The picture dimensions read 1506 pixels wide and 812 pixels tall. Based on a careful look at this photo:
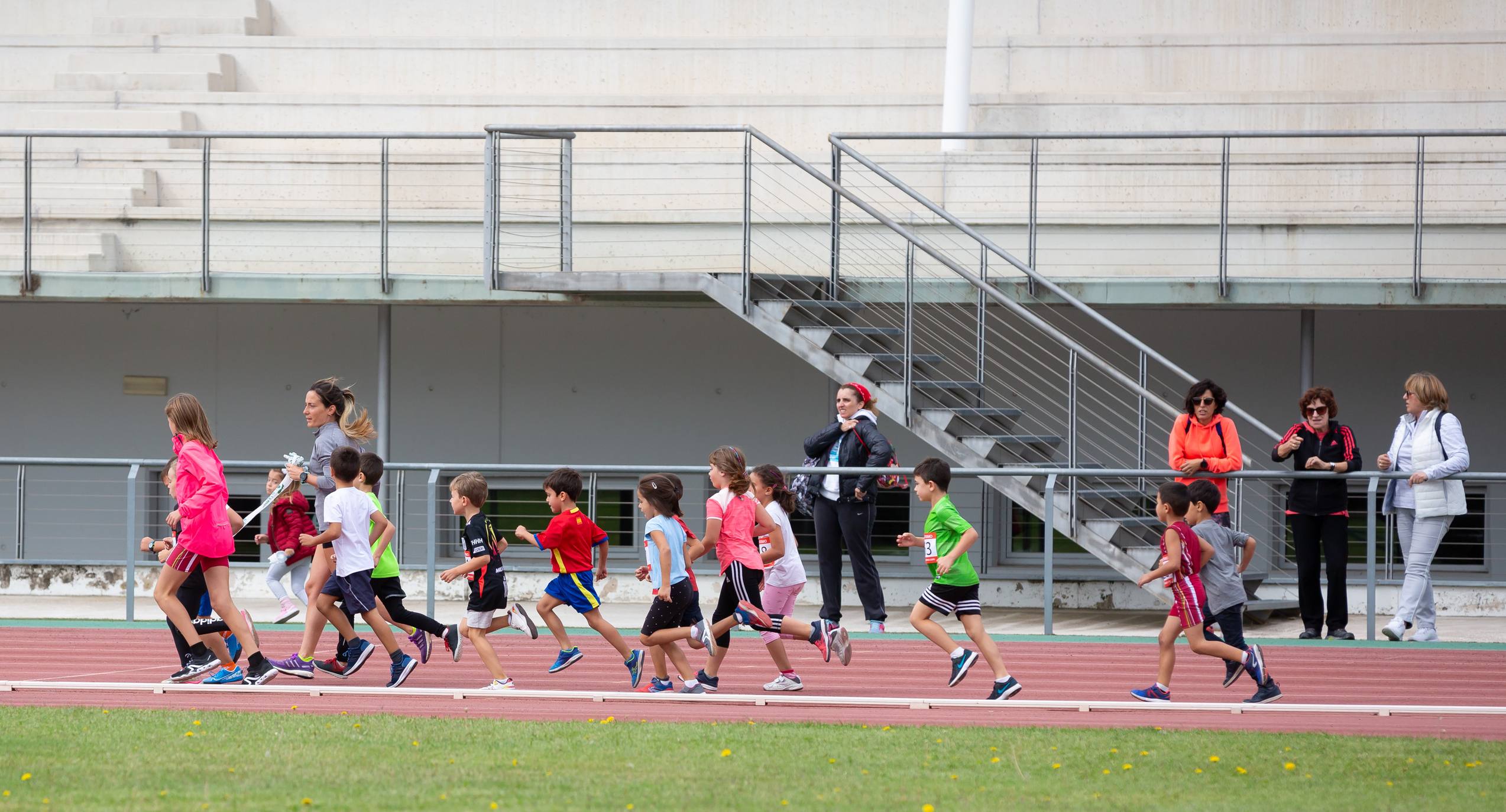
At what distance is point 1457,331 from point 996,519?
446 cm

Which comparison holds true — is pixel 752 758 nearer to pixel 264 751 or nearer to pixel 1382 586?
pixel 264 751

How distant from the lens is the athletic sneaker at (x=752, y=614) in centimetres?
928

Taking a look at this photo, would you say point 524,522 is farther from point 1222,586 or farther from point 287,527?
point 1222,586

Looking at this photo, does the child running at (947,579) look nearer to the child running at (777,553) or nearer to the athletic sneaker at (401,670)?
the child running at (777,553)

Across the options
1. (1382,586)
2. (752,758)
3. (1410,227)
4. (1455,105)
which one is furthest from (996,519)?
(752,758)

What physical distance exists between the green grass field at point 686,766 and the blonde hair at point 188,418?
1.55 metres

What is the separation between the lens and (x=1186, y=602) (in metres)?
9.03

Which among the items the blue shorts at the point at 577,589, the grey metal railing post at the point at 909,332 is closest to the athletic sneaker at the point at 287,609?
the blue shorts at the point at 577,589

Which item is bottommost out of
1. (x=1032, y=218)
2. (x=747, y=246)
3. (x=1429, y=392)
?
(x=1429, y=392)

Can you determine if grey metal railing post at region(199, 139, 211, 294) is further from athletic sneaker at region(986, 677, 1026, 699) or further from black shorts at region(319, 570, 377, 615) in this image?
athletic sneaker at region(986, 677, 1026, 699)

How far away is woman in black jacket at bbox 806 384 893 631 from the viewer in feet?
38.6

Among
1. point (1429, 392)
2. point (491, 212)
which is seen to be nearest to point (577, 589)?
point (491, 212)

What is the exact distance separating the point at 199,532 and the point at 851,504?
4454mm

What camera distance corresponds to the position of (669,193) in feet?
51.5
